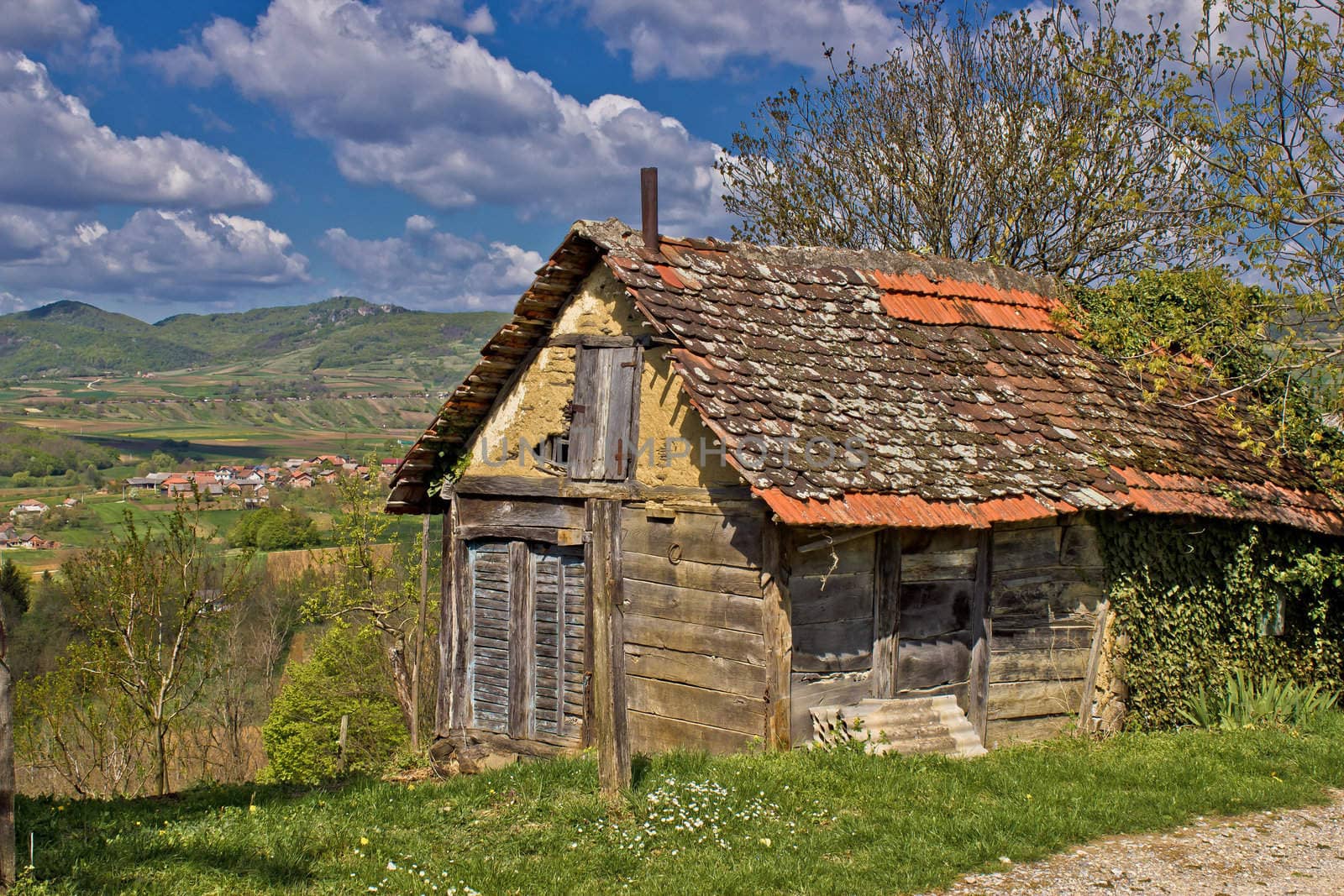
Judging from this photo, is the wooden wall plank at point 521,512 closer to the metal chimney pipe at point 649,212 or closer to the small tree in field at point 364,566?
the metal chimney pipe at point 649,212

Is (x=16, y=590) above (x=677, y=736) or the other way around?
the other way around

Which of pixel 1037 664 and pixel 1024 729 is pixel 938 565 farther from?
pixel 1024 729

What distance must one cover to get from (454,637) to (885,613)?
4.72 metres

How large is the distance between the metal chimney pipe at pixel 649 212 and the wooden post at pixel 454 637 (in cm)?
352

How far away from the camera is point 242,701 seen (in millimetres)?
29922

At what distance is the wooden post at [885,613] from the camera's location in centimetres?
875

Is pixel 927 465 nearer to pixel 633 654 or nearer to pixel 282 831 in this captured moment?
pixel 633 654

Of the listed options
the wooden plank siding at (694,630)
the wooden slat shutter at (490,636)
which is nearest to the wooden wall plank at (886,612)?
the wooden plank siding at (694,630)

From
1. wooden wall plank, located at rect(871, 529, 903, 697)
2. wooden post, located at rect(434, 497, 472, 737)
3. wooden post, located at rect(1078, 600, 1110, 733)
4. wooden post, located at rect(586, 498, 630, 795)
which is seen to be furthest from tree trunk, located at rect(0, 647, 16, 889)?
wooden post, located at rect(1078, 600, 1110, 733)

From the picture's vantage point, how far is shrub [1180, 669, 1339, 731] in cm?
984

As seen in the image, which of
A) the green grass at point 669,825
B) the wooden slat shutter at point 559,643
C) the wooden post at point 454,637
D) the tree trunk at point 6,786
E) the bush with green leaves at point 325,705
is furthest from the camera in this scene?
the bush with green leaves at point 325,705

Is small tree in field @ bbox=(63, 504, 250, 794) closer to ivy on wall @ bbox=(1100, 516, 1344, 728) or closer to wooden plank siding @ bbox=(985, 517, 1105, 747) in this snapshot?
wooden plank siding @ bbox=(985, 517, 1105, 747)

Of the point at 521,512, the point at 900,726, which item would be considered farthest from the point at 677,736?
the point at 521,512

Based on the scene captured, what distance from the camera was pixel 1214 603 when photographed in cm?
1056
